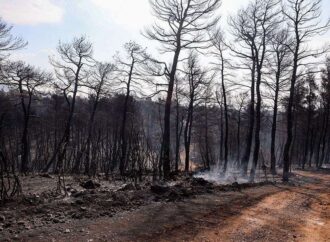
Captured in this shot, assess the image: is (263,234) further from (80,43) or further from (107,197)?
(80,43)

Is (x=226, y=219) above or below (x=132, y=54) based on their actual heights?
below

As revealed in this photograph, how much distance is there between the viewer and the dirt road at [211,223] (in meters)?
8.64

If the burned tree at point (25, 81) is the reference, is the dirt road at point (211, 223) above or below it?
below

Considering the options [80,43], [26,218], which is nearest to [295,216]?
[26,218]

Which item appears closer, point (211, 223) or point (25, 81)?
point (211, 223)

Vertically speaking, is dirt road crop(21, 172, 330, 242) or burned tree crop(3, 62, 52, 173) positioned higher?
burned tree crop(3, 62, 52, 173)

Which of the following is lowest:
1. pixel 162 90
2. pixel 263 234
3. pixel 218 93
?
pixel 263 234

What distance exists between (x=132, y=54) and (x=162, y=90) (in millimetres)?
10708

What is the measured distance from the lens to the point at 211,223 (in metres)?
10.4

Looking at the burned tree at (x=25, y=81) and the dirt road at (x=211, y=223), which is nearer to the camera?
the dirt road at (x=211, y=223)

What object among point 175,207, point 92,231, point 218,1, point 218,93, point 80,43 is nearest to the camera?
point 92,231

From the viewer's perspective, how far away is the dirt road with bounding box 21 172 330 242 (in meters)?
8.64

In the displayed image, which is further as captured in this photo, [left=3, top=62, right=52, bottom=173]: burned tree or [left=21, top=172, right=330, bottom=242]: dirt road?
[left=3, top=62, right=52, bottom=173]: burned tree

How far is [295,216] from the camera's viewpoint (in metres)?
12.5
